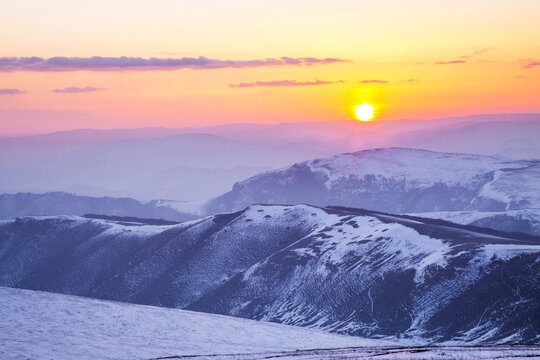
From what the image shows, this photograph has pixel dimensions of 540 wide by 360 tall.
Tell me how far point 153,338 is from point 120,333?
3903mm

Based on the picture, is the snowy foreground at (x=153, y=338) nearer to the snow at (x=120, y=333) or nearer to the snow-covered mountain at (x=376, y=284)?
the snow at (x=120, y=333)

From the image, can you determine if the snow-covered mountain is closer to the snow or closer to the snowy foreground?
the snow

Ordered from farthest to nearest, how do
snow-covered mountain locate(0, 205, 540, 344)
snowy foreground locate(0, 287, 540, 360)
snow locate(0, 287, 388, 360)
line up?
1. snow-covered mountain locate(0, 205, 540, 344)
2. snow locate(0, 287, 388, 360)
3. snowy foreground locate(0, 287, 540, 360)

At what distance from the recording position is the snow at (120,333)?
258ft

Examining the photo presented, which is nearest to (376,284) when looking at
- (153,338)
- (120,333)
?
(153,338)

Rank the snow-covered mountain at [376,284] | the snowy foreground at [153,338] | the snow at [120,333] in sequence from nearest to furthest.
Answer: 1. the snowy foreground at [153,338]
2. the snow at [120,333]
3. the snow-covered mountain at [376,284]

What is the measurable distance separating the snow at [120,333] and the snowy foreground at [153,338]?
0.30 feet

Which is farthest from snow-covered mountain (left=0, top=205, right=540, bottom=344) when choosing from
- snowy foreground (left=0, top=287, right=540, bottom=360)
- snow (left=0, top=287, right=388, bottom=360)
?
snowy foreground (left=0, top=287, right=540, bottom=360)

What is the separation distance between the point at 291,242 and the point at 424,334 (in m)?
71.7

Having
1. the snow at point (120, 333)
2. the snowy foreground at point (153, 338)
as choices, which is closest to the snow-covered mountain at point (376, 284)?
the snow at point (120, 333)

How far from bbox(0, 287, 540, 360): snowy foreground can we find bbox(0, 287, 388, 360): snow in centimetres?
9

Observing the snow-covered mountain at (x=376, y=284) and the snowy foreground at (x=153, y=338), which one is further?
the snow-covered mountain at (x=376, y=284)

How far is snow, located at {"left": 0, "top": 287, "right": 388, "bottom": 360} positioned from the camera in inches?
3098

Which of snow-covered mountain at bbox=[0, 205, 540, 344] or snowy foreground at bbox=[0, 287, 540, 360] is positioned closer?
snowy foreground at bbox=[0, 287, 540, 360]
